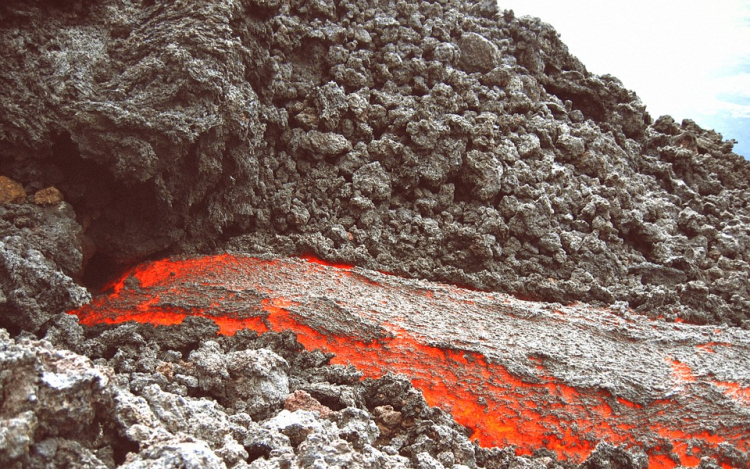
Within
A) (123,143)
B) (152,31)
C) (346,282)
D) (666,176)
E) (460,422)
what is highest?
(666,176)

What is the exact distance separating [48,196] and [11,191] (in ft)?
0.82

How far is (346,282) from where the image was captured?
4871mm

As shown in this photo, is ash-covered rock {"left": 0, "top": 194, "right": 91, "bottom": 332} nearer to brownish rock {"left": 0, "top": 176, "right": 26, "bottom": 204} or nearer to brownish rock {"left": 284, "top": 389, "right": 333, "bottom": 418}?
brownish rock {"left": 0, "top": 176, "right": 26, "bottom": 204}

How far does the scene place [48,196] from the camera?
436 centimetres

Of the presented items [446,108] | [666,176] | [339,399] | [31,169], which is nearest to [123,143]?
[31,169]

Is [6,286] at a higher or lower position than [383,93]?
lower

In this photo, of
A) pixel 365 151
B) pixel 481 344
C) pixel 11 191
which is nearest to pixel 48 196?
pixel 11 191

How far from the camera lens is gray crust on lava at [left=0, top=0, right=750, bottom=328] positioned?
4.41 meters

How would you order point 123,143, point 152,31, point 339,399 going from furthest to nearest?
point 152,31 → point 123,143 → point 339,399

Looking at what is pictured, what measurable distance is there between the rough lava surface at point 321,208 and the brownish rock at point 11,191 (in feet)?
0.04

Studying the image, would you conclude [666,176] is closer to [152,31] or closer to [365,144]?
[365,144]

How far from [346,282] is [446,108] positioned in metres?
2.27

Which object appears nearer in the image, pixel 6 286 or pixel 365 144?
pixel 6 286

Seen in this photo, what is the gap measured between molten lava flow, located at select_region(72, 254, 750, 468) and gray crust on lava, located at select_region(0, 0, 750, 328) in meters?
0.34
